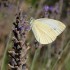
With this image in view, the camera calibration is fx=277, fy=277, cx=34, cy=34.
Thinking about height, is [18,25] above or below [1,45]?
above

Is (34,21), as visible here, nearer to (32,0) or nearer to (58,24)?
(58,24)

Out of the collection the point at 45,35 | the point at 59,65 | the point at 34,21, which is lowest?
the point at 59,65

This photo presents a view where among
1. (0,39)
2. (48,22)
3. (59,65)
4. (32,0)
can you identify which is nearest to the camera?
(48,22)

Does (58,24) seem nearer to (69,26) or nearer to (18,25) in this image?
(18,25)

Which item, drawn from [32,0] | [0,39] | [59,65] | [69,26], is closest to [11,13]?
[0,39]

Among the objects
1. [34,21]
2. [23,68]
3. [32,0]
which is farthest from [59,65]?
[32,0]

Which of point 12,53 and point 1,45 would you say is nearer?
point 12,53

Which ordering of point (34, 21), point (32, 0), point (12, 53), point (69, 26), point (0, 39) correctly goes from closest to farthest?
point (12, 53), point (34, 21), point (0, 39), point (69, 26), point (32, 0)
